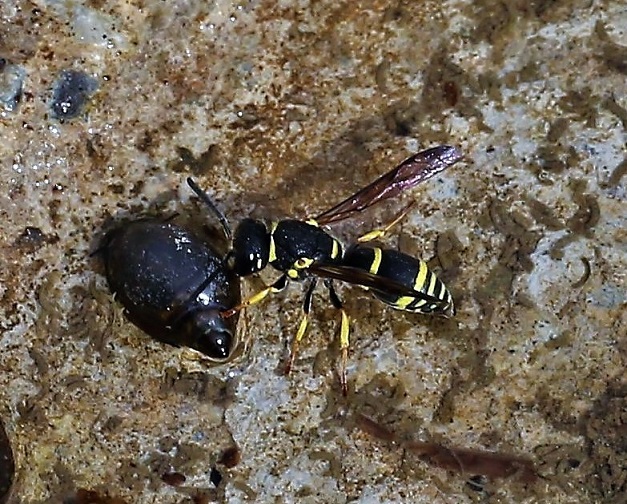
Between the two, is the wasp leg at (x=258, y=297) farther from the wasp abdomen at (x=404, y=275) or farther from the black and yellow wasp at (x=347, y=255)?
the wasp abdomen at (x=404, y=275)

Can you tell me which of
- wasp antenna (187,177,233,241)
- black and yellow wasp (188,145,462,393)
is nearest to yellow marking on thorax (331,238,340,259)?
black and yellow wasp (188,145,462,393)

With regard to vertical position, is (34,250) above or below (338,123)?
below

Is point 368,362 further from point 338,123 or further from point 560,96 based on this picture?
point 560,96

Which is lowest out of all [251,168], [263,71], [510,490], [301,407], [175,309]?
[510,490]

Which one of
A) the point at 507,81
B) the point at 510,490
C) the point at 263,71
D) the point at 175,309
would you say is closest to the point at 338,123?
the point at 263,71

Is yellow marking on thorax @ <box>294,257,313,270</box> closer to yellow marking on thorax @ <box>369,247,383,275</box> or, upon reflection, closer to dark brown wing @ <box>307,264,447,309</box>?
dark brown wing @ <box>307,264,447,309</box>

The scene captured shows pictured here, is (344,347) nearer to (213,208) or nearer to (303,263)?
(303,263)
